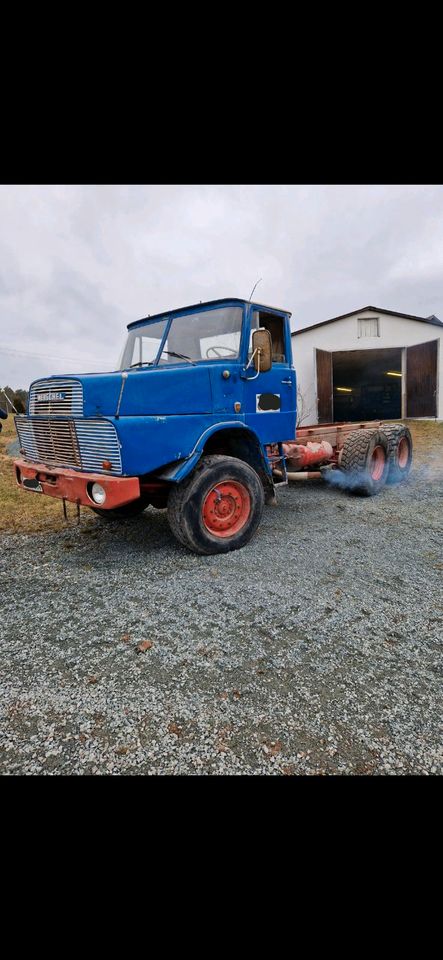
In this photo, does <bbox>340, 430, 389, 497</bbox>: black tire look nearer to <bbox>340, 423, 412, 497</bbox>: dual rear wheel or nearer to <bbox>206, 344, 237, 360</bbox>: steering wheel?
<bbox>340, 423, 412, 497</bbox>: dual rear wheel

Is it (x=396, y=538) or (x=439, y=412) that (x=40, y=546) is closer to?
(x=396, y=538)

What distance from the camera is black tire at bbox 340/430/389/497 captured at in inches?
262

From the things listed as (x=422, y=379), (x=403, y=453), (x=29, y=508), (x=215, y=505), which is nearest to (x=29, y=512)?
(x=29, y=508)

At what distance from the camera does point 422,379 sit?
1656 centimetres

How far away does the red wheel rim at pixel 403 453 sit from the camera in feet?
26.7

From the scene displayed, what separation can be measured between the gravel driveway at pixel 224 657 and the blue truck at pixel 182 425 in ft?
2.04

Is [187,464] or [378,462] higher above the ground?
[187,464]

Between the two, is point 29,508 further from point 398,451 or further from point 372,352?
point 372,352

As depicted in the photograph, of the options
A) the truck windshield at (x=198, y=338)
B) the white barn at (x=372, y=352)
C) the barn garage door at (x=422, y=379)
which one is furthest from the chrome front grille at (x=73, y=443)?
the barn garage door at (x=422, y=379)

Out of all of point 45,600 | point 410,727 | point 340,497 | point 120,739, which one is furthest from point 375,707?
point 340,497

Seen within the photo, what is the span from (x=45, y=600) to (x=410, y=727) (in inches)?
107

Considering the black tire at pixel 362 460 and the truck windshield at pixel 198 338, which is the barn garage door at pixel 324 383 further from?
the truck windshield at pixel 198 338

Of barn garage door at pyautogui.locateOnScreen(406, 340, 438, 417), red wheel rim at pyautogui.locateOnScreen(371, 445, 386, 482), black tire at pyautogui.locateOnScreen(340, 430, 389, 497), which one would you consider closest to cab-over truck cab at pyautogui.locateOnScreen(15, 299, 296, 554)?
black tire at pyautogui.locateOnScreen(340, 430, 389, 497)

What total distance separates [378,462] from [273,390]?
324cm
